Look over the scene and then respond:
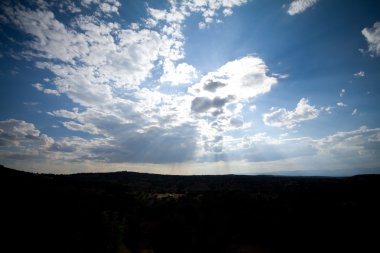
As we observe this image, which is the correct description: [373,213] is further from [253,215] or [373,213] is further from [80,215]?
[80,215]

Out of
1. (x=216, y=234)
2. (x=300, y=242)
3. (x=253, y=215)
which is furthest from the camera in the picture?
(x=253, y=215)

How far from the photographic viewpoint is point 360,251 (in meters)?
20.7

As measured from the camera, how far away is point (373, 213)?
2431cm

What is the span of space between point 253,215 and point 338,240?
9777mm

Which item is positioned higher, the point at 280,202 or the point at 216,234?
the point at 280,202

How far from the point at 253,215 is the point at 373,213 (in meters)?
12.6

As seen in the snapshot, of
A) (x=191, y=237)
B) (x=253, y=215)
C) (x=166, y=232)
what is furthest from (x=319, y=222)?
(x=166, y=232)

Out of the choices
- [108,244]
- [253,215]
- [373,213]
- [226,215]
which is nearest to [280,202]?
[253,215]

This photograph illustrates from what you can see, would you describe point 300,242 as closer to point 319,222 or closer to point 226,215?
point 319,222

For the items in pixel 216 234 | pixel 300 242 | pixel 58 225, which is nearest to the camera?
pixel 58 225

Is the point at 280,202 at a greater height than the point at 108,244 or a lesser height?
greater

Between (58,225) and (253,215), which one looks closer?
(58,225)

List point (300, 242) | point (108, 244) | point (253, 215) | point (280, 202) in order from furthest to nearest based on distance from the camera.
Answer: point (280, 202)
point (253, 215)
point (300, 242)
point (108, 244)

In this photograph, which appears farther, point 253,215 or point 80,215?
point 253,215
